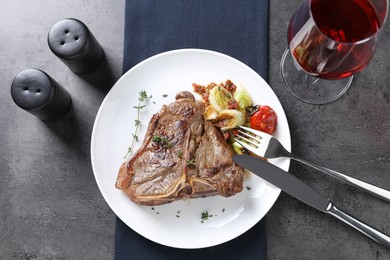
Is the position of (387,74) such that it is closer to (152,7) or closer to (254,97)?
(254,97)

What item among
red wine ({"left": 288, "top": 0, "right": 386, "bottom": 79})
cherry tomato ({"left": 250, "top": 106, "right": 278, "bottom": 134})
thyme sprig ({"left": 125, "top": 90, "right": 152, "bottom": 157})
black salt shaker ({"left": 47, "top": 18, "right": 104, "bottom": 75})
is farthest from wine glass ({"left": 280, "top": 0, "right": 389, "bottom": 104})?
black salt shaker ({"left": 47, "top": 18, "right": 104, "bottom": 75})

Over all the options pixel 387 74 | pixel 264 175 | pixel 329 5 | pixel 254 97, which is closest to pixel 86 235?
pixel 264 175

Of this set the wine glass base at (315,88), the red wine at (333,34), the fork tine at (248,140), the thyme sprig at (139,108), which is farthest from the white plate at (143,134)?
the red wine at (333,34)

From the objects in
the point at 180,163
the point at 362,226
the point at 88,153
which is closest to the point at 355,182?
the point at 362,226

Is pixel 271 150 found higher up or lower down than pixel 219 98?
lower down

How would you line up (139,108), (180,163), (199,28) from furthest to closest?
1. (199,28)
2. (139,108)
3. (180,163)

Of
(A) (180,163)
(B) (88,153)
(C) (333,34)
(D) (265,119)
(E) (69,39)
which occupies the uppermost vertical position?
(C) (333,34)

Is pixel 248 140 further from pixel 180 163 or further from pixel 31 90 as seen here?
pixel 31 90
